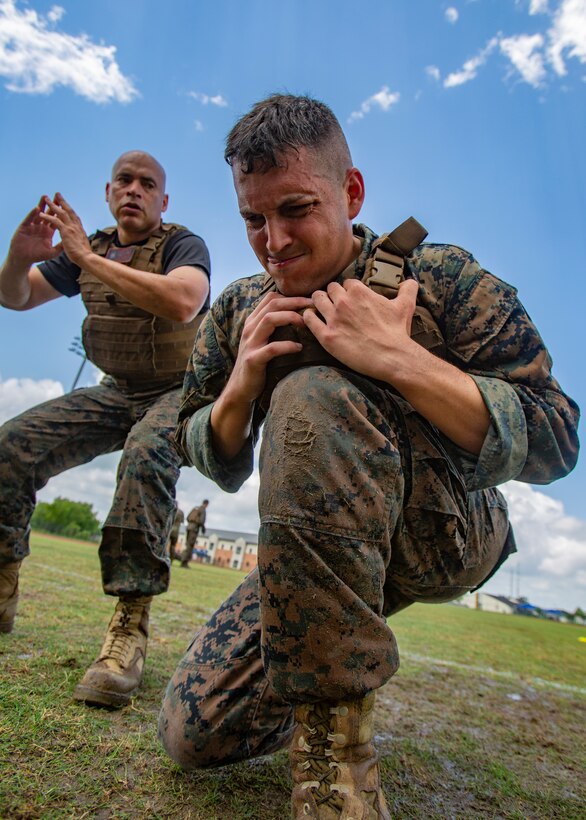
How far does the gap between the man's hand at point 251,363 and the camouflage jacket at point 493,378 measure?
7 centimetres

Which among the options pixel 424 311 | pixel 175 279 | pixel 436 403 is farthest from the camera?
pixel 175 279

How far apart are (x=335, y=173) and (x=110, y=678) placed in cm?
195

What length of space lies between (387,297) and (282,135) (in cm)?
60

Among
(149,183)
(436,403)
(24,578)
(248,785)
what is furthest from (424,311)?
(24,578)

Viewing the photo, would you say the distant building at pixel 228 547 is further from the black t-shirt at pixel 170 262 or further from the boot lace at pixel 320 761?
the boot lace at pixel 320 761

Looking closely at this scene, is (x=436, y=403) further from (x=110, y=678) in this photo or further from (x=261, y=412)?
(x=110, y=678)

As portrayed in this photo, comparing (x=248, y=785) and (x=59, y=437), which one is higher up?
(x=59, y=437)

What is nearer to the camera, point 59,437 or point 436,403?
point 436,403

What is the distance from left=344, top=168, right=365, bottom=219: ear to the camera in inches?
75.4

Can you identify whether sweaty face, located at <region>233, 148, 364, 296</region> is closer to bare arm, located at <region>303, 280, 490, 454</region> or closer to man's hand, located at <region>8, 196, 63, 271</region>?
bare arm, located at <region>303, 280, 490, 454</region>

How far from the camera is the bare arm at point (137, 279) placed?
9.35 ft

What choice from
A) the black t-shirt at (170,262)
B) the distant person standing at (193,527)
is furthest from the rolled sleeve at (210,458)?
the distant person standing at (193,527)

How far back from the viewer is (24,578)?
5352 mm

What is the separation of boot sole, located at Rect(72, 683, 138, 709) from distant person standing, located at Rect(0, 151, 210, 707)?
A: 140mm
